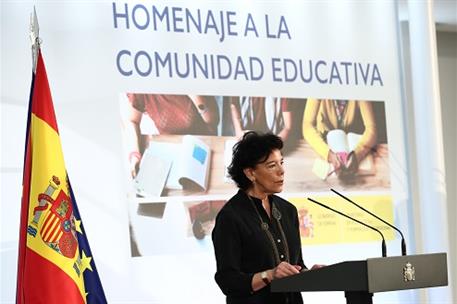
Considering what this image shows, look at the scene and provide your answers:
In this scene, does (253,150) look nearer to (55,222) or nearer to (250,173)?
(250,173)

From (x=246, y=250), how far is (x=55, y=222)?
81cm

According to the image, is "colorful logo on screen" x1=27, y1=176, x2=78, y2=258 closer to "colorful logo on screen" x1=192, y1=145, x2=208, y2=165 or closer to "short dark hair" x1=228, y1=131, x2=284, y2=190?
"short dark hair" x1=228, y1=131, x2=284, y2=190

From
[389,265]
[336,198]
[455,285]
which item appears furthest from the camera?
[455,285]

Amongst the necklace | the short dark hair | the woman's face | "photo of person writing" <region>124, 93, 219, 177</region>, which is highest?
"photo of person writing" <region>124, 93, 219, 177</region>

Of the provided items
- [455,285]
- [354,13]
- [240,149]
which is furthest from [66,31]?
[455,285]

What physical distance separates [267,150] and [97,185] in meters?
1.72

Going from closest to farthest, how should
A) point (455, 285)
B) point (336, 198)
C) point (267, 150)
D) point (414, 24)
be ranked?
point (267, 150) → point (336, 198) → point (414, 24) → point (455, 285)

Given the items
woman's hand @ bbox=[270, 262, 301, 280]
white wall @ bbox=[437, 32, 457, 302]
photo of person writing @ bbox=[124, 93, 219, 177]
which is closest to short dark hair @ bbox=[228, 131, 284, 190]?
woman's hand @ bbox=[270, 262, 301, 280]

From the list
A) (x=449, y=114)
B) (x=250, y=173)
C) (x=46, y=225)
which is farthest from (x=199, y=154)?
(x=449, y=114)

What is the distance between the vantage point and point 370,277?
10.7 ft

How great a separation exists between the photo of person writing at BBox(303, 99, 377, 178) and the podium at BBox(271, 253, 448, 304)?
2.71 meters

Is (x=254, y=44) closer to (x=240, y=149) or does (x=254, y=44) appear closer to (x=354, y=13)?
(x=354, y=13)

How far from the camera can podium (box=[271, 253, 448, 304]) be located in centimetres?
329

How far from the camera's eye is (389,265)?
11.0 feet
